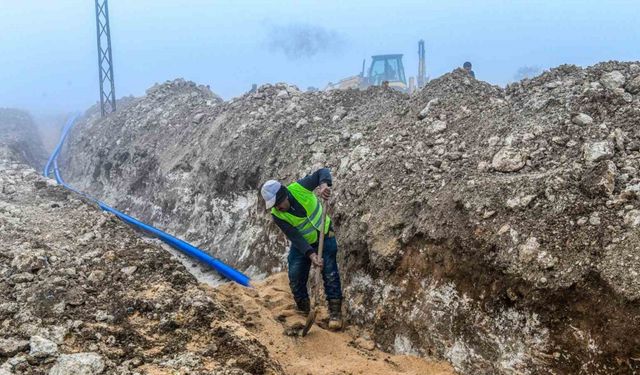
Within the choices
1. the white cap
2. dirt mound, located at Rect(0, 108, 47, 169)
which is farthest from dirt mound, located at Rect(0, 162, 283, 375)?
dirt mound, located at Rect(0, 108, 47, 169)

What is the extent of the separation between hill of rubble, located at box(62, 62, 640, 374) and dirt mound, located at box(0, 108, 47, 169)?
10.4 metres

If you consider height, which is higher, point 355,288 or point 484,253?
point 484,253

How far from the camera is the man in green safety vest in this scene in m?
4.57

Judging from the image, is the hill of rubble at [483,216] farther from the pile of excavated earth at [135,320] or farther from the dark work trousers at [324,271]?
the pile of excavated earth at [135,320]

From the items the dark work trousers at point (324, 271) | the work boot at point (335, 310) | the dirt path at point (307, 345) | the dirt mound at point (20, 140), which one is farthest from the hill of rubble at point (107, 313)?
the dirt mound at point (20, 140)

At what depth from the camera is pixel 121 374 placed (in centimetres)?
316

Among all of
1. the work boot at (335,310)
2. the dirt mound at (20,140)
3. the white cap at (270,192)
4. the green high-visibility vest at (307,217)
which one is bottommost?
the dirt mound at (20,140)

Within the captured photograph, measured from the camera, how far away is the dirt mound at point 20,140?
15.2 metres

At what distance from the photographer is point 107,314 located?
3.89 meters

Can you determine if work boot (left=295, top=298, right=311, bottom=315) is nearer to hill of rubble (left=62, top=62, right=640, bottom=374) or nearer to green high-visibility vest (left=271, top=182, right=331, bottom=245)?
hill of rubble (left=62, top=62, right=640, bottom=374)

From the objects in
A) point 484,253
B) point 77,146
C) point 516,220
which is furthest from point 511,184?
point 77,146

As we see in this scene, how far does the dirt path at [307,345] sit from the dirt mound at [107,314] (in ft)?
1.19

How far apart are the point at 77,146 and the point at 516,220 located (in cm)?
1516

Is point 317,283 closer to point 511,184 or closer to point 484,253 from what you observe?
point 484,253
